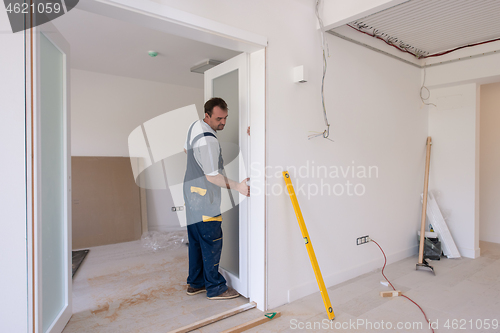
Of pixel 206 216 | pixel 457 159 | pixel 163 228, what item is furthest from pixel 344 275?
pixel 163 228

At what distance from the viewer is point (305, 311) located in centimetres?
230

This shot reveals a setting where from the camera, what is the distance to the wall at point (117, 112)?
4.29 m

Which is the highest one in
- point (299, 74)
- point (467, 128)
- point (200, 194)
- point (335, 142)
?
point (299, 74)

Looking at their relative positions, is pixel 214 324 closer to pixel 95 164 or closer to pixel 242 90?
pixel 242 90

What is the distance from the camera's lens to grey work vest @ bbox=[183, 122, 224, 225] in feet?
7.82

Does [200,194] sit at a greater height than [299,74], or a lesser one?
lesser

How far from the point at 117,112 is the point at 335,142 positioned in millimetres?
3271

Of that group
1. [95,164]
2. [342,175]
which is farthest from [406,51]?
[95,164]

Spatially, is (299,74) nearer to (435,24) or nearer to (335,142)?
(335,142)

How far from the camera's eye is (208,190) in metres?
2.40

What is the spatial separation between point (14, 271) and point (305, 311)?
1.84 metres

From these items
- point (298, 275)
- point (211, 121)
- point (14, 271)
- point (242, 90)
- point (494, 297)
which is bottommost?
point (494, 297)

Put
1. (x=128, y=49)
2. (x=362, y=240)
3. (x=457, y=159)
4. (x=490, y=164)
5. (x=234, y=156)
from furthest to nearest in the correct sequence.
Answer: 1. (x=490, y=164)
2. (x=457, y=159)
3. (x=128, y=49)
4. (x=362, y=240)
5. (x=234, y=156)

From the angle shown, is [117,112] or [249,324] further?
[117,112]
